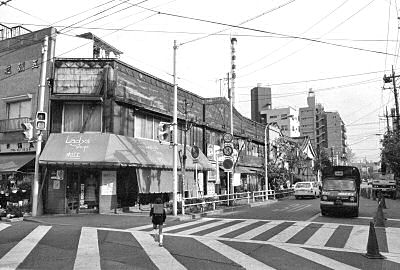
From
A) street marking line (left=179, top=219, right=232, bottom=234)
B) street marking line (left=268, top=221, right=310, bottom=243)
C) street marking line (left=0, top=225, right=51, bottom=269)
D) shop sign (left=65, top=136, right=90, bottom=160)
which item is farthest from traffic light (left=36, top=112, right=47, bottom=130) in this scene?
street marking line (left=268, top=221, right=310, bottom=243)

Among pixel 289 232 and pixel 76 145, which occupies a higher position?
pixel 76 145

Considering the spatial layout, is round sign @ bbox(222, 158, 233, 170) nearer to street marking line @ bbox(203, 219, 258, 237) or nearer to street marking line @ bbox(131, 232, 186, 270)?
street marking line @ bbox(203, 219, 258, 237)

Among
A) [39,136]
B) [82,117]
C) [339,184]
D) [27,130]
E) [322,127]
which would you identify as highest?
[322,127]

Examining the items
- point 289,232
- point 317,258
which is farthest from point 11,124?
point 317,258

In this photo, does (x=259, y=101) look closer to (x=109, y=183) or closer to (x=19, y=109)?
(x=19, y=109)

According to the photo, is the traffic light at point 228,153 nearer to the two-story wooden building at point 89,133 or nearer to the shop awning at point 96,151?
the two-story wooden building at point 89,133

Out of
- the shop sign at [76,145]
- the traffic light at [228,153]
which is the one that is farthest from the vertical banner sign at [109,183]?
the traffic light at [228,153]

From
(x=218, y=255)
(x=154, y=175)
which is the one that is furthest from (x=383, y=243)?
(x=154, y=175)

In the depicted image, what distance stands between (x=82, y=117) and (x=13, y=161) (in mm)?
4432

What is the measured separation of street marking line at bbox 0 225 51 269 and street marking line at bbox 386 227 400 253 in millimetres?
9672

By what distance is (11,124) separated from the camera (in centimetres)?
2209

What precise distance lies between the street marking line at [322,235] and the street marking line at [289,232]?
0.71m

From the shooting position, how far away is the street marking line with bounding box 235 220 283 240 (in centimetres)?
1268

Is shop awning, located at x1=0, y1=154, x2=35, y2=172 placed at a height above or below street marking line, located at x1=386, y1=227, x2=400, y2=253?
above
